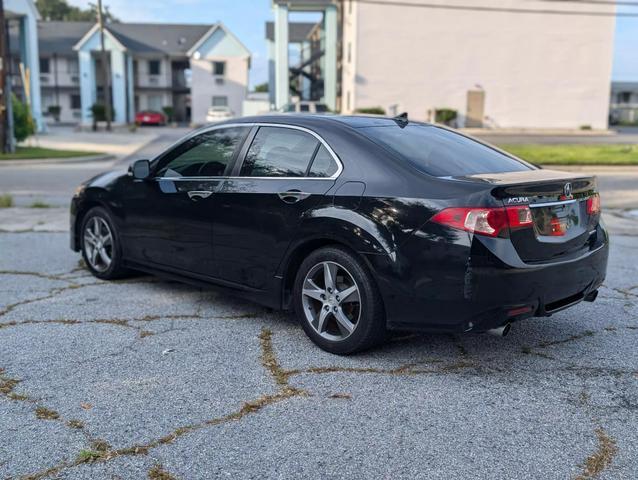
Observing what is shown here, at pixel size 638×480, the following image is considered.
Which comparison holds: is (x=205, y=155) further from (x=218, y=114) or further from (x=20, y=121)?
(x=218, y=114)

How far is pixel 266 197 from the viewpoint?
4.91 metres

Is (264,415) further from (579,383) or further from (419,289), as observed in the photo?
(579,383)

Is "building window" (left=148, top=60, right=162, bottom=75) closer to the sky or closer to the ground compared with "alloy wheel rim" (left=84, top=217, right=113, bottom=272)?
closer to the sky

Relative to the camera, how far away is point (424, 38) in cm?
4091

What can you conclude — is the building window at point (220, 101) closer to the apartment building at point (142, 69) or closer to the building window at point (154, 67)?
the apartment building at point (142, 69)

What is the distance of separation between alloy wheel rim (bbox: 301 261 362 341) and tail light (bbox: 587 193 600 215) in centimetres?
173

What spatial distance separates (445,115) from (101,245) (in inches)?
1424

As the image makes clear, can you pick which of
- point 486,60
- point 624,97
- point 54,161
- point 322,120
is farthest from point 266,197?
point 624,97

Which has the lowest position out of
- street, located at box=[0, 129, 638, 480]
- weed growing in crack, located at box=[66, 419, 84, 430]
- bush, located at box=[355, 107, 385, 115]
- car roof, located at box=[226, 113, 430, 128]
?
weed growing in crack, located at box=[66, 419, 84, 430]

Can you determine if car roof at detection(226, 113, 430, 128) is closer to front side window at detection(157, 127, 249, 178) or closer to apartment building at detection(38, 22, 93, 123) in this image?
front side window at detection(157, 127, 249, 178)

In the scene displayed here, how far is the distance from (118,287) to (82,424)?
3.02 metres

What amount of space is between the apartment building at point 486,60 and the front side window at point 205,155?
116 feet

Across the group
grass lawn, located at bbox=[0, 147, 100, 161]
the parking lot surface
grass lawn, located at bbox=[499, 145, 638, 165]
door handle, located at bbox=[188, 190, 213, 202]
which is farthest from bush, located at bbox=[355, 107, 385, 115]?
door handle, located at bbox=[188, 190, 213, 202]

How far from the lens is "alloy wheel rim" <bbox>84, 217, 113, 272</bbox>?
6547 millimetres
